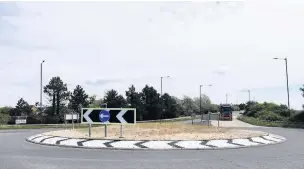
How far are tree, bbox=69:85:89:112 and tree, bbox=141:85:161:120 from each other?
13.4m

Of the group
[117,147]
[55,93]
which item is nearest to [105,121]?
[117,147]

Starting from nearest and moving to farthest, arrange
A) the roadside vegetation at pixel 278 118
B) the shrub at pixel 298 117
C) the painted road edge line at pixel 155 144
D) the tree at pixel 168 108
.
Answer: the painted road edge line at pixel 155 144
the roadside vegetation at pixel 278 118
the shrub at pixel 298 117
the tree at pixel 168 108

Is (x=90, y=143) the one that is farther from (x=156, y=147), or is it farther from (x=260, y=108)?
(x=260, y=108)

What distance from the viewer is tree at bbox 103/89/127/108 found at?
288ft

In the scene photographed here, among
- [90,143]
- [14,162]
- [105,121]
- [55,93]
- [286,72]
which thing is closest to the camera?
[14,162]

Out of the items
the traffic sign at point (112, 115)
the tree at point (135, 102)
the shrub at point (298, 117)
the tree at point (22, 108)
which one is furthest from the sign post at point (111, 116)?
the tree at point (22, 108)

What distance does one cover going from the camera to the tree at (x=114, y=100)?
87.8 metres

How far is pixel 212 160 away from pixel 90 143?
8.74m

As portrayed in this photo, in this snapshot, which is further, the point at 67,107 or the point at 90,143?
the point at 67,107

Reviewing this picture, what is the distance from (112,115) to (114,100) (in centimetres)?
6458

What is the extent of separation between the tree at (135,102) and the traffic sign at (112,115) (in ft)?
203

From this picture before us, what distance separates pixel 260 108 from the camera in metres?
96.2

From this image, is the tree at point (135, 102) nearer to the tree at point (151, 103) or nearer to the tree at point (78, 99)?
the tree at point (151, 103)

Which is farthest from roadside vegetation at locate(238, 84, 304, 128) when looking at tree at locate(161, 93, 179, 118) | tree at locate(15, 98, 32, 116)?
tree at locate(15, 98, 32, 116)
